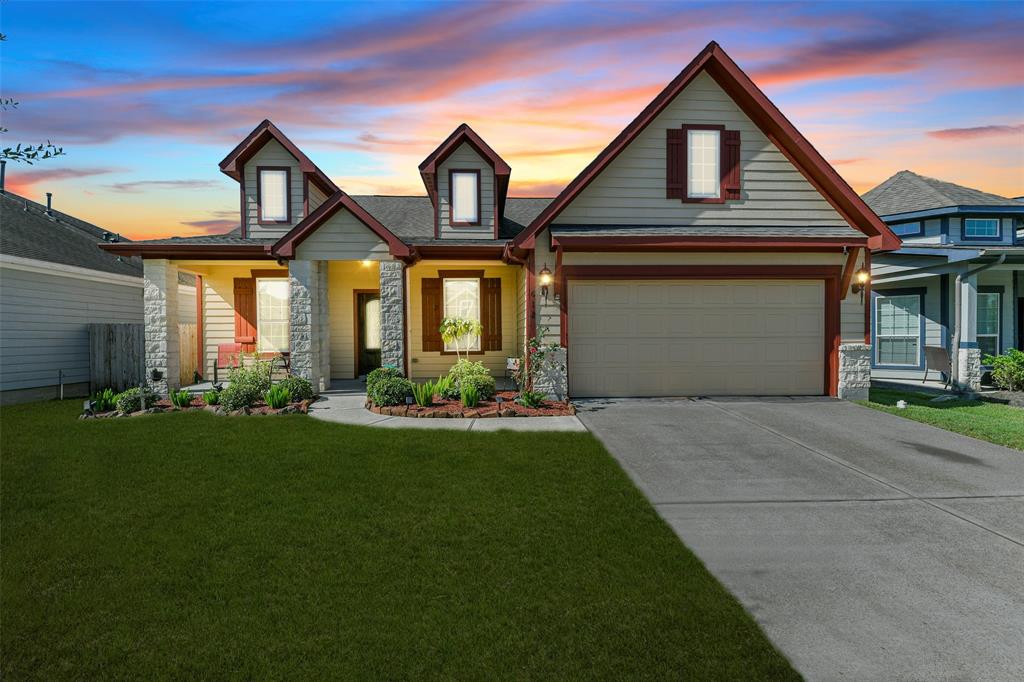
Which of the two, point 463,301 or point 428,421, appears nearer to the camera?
point 428,421

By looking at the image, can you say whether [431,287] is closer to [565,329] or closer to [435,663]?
[565,329]

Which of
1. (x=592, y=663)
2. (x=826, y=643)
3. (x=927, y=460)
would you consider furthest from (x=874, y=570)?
(x=927, y=460)

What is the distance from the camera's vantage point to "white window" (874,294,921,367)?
17.0 metres

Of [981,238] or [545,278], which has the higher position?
[981,238]

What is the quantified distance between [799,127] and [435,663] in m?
12.4

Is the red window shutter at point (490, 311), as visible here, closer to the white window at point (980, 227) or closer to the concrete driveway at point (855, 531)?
the concrete driveway at point (855, 531)

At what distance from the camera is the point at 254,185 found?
46.1 feet

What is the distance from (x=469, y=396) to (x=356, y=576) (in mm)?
6658

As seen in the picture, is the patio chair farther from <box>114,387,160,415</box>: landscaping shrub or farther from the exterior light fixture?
<box>114,387,160,415</box>: landscaping shrub

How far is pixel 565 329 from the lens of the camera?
11.3 meters

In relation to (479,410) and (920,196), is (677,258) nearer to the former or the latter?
(479,410)

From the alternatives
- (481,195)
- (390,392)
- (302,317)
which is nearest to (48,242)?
(302,317)

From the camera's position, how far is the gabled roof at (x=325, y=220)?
11938 mm

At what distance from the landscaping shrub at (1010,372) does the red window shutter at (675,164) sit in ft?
32.6
